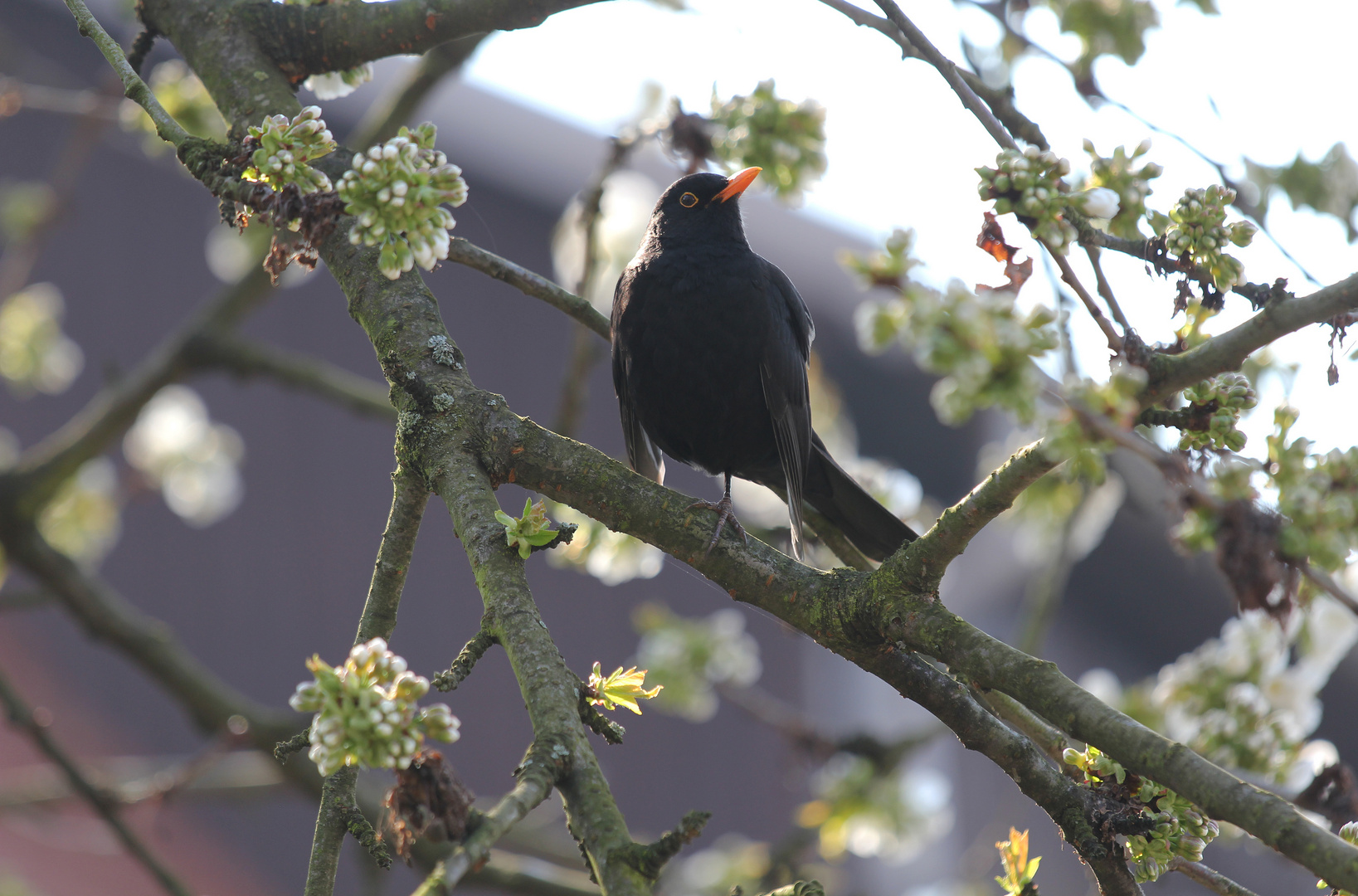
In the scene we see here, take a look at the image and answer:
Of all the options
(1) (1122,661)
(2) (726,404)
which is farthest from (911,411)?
(2) (726,404)

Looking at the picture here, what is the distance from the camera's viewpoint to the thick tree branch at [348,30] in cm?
247

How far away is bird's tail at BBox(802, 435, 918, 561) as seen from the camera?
3104 millimetres

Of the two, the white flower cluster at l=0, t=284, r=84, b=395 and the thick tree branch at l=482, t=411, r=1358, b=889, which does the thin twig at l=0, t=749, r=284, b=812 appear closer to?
the thick tree branch at l=482, t=411, r=1358, b=889

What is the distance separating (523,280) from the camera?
2479 millimetres

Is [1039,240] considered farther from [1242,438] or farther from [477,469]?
[477,469]

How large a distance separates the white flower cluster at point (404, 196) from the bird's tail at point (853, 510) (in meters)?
1.82

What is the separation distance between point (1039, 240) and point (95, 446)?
12.6 ft

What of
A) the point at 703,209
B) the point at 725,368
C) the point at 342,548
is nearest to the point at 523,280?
the point at 725,368

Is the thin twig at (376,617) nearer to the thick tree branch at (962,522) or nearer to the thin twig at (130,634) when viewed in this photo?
the thick tree branch at (962,522)

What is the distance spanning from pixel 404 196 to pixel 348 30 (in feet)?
4.07

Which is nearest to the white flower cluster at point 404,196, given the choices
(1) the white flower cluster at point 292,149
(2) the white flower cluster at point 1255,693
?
(1) the white flower cluster at point 292,149

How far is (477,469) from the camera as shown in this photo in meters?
1.93

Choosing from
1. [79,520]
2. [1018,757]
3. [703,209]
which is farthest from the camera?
[79,520]

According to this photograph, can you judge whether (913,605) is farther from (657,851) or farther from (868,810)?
(868,810)
